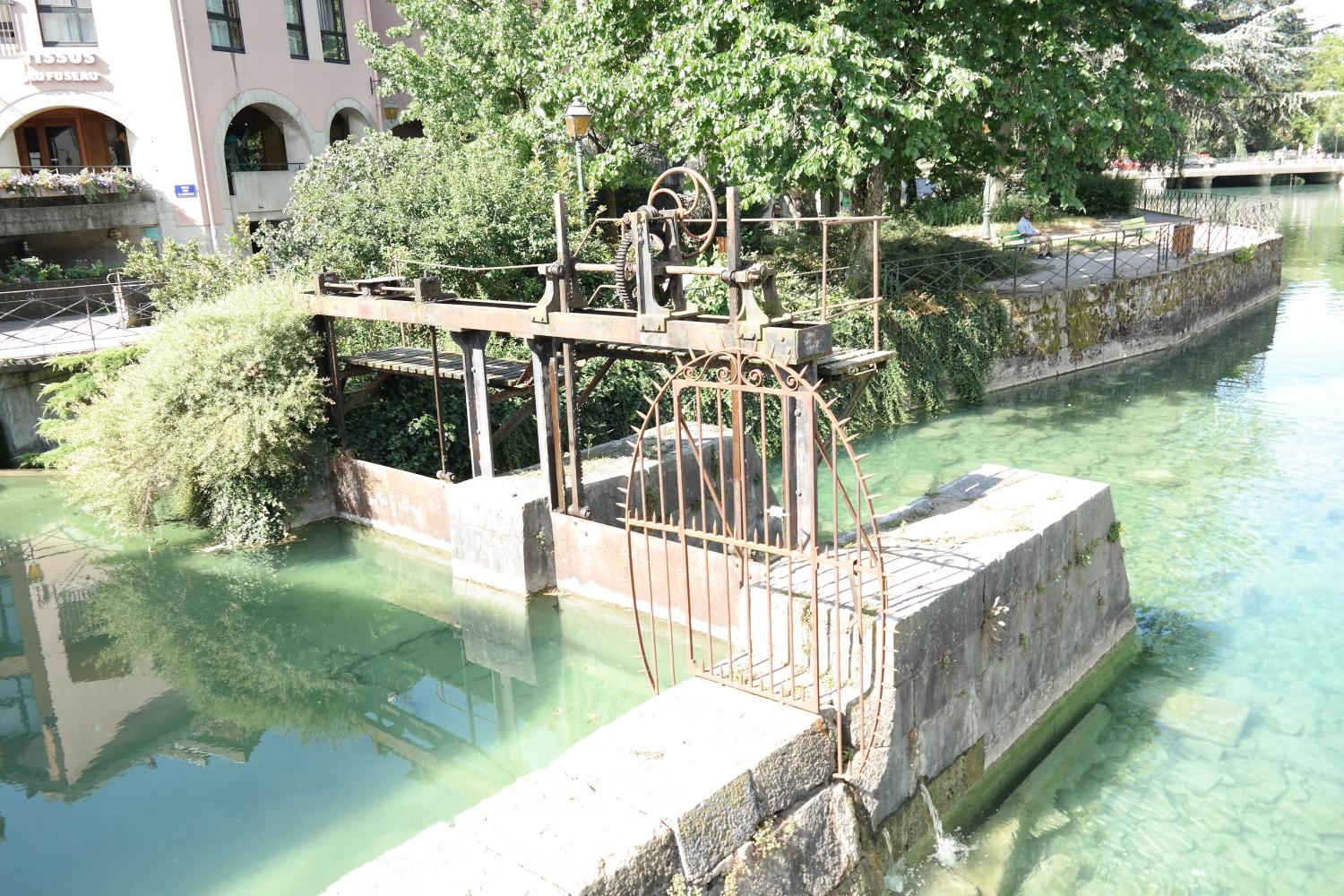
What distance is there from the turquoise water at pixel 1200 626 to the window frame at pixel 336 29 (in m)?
18.9

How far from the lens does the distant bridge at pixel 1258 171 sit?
54344 mm

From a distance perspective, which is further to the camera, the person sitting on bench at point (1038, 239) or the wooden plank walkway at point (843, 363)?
the person sitting on bench at point (1038, 239)

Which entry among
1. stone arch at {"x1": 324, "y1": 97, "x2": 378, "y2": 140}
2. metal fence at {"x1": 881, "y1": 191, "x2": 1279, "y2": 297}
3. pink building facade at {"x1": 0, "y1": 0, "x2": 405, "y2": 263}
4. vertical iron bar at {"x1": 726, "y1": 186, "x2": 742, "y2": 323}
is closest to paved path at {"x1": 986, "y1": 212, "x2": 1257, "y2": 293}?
metal fence at {"x1": 881, "y1": 191, "x2": 1279, "y2": 297}

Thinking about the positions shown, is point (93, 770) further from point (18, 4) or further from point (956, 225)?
point (956, 225)

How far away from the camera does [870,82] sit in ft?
44.2

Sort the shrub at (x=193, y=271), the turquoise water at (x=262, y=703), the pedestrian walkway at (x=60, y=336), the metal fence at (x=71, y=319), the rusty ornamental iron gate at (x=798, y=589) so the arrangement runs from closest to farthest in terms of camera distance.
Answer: the rusty ornamental iron gate at (x=798, y=589) < the turquoise water at (x=262, y=703) < the shrub at (x=193, y=271) < the pedestrian walkway at (x=60, y=336) < the metal fence at (x=71, y=319)

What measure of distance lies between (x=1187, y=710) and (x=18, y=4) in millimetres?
25401

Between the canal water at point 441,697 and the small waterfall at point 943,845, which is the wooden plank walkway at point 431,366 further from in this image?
the small waterfall at point 943,845

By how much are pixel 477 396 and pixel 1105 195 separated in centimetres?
2682

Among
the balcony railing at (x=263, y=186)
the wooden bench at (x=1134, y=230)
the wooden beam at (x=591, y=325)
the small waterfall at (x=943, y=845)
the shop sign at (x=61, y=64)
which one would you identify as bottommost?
the small waterfall at (x=943, y=845)

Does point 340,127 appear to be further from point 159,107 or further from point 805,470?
point 805,470

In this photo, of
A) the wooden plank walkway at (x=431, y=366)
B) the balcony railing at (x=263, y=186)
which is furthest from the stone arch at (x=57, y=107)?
the wooden plank walkway at (x=431, y=366)

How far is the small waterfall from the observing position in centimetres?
671

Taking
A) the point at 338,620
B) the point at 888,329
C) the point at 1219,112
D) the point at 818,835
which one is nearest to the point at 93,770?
the point at 338,620
